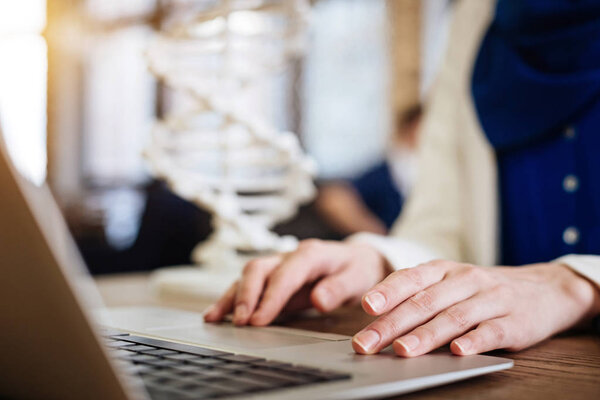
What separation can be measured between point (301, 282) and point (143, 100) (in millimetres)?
5206

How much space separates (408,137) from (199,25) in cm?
325

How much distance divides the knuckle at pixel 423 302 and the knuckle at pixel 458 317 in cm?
1

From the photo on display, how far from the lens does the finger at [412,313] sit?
18.3 inches

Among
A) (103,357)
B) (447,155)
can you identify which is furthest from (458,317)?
(447,155)

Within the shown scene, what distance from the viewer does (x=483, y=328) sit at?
0.51m

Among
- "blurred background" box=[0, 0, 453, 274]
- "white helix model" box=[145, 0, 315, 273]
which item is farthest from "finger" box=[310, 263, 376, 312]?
"blurred background" box=[0, 0, 453, 274]

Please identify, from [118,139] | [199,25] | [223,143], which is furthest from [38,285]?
[118,139]

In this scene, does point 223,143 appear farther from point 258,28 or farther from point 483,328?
point 483,328

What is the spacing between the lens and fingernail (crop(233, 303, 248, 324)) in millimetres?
635

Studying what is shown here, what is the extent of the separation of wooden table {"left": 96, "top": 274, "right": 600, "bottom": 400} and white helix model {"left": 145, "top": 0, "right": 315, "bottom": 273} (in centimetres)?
39

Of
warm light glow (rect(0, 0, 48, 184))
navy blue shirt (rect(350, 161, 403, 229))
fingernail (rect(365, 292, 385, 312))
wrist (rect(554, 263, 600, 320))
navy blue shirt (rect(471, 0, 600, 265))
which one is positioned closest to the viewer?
fingernail (rect(365, 292, 385, 312))

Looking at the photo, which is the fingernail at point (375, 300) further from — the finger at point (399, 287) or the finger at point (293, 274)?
the finger at point (293, 274)

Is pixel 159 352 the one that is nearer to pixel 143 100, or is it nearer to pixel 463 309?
pixel 463 309

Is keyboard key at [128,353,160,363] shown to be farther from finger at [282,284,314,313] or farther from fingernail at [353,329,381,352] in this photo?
finger at [282,284,314,313]
